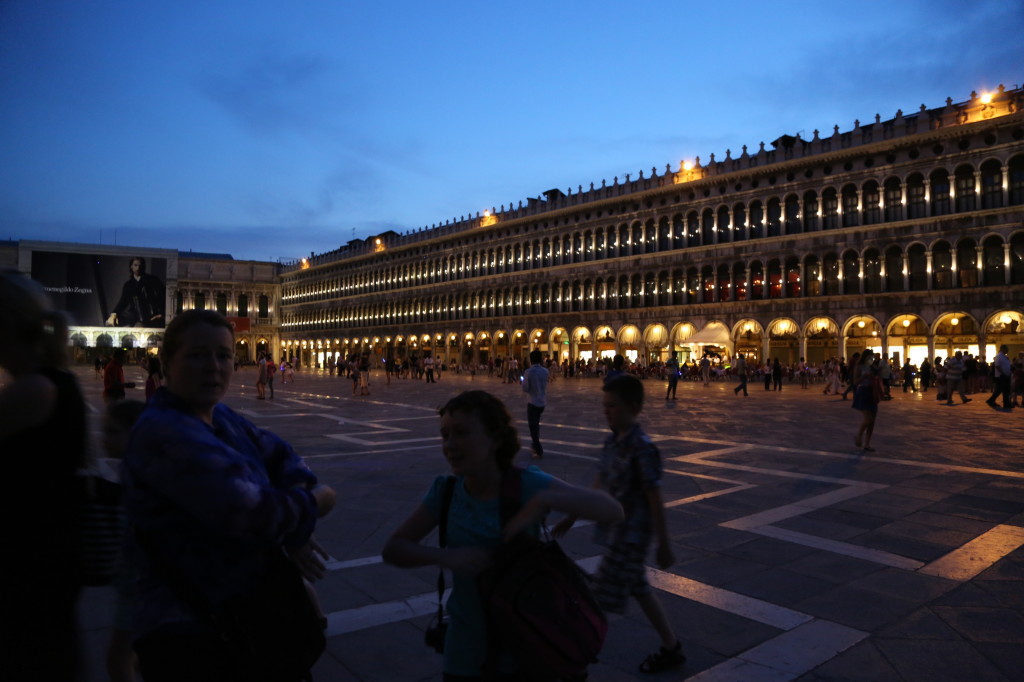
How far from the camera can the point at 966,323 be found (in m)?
35.7

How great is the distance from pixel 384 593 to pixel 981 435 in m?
12.2

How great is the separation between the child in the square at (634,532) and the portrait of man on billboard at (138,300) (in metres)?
78.7

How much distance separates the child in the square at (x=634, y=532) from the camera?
3.25m

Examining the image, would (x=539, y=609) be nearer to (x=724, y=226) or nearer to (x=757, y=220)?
(x=757, y=220)

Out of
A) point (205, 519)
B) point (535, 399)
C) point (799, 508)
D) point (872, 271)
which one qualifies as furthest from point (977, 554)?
point (872, 271)

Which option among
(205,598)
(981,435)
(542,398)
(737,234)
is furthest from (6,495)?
(737,234)

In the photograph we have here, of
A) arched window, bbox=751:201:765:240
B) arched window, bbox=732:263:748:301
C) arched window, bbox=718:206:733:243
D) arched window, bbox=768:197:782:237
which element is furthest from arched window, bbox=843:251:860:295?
arched window, bbox=718:206:733:243

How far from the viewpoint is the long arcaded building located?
35.3 meters

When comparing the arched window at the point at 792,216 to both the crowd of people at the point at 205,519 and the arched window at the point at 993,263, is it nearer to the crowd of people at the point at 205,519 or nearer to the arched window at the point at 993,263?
the arched window at the point at 993,263

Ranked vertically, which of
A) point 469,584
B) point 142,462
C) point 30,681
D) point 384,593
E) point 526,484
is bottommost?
point 384,593

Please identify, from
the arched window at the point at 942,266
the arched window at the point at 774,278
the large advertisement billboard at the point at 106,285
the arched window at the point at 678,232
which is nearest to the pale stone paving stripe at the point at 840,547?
the arched window at the point at 942,266

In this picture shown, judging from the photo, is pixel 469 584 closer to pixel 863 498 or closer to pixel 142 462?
pixel 142 462

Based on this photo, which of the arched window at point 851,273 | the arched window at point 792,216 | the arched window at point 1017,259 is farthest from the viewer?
the arched window at point 792,216

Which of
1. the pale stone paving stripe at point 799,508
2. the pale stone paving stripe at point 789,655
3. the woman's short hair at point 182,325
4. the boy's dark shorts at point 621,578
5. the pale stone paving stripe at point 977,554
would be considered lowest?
the pale stone paving stripe at point 789,655
